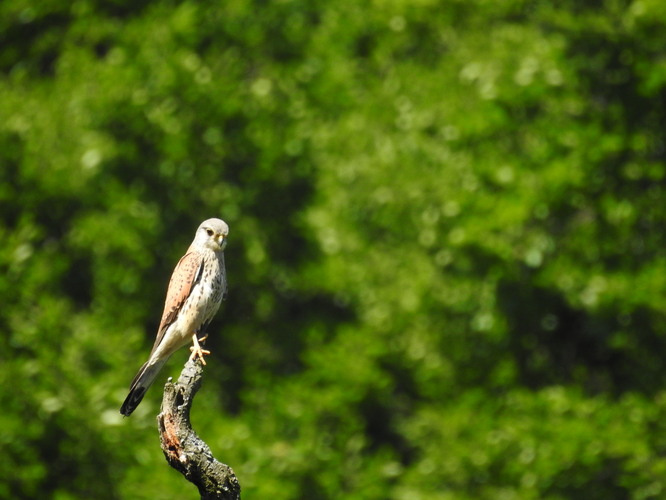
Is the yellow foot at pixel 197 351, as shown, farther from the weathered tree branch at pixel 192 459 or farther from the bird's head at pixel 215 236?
the bird's head at pixel 215 236

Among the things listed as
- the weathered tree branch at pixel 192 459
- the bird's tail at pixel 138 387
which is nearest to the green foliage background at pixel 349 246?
the bird's tail at pixel 138 387

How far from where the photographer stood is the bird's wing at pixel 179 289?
6071 mm

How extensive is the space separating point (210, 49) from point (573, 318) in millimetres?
5208

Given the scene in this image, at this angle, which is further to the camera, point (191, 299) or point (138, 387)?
point (191, 299)

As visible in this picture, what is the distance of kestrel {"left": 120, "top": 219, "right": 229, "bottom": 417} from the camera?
591cm

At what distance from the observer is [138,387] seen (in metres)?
5.71

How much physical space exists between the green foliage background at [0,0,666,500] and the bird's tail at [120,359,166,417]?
4647 mm

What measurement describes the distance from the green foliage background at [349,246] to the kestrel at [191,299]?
4.39m

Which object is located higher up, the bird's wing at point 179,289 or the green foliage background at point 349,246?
the bird's wing at point 179,289

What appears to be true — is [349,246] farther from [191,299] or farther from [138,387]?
[138,387]

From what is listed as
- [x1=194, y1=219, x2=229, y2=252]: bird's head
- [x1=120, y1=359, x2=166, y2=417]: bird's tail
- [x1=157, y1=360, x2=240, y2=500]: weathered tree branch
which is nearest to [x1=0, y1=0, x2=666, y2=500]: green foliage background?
[x1=194, y1=219, x2=229, y2=252]: bird's head

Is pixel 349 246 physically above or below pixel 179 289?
below

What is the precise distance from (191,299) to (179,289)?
0.09m

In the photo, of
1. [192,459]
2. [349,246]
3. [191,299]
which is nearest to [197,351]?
[191,299]
